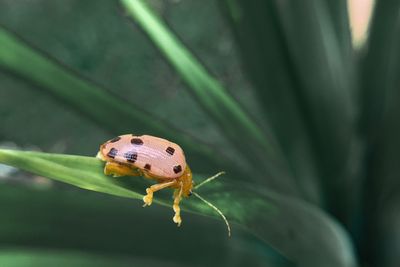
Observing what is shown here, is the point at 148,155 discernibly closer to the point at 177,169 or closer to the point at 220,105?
the point at 177,169

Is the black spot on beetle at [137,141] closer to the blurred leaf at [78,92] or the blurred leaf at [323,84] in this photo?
the blurred leaf at [78,92]

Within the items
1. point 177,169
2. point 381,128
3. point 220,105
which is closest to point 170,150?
point 177,169

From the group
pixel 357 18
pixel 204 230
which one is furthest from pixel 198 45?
pixel 204 230

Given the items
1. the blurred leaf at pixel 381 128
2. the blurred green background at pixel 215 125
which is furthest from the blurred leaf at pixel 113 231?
the blurred leaf at pixel 381 128

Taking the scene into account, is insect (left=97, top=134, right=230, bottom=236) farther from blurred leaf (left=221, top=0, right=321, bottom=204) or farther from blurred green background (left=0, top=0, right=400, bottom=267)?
blurred leaf (left=221, top=0, right=321, bottom=204)

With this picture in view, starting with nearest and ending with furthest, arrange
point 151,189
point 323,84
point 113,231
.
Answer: point 151,189 < point 113,231 < point 323,84
